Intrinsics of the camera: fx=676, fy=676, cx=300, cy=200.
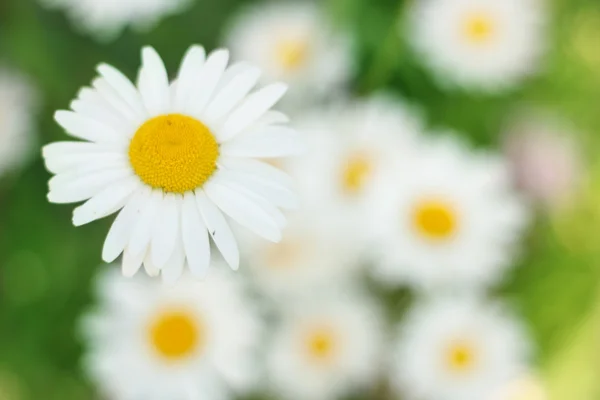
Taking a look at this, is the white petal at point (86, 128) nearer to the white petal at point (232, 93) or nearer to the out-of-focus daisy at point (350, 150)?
the white petal at point (232, 93)

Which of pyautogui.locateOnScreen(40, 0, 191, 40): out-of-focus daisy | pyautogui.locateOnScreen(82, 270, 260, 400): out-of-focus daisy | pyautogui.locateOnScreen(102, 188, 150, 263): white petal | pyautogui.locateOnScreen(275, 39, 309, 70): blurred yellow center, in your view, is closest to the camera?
pyautogui.locateOnScreen(102, 188, 150, 263): white petal

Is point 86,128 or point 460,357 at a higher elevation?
point 460,357

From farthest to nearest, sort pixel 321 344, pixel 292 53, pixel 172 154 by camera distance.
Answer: pixel 292 53 < pixel 321 344 < pixel 172 154

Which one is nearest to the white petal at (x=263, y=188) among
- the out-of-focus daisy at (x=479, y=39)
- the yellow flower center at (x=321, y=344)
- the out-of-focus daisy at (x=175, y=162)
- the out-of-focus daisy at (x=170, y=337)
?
the out-of-focus daisy at (x=175, y=162)

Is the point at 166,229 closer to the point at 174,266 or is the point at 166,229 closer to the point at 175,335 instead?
the point at 174,266

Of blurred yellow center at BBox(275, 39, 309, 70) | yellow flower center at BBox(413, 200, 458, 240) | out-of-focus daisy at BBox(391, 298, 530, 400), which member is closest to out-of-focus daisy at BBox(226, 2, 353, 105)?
blurred yellow center at BBox(275, 39, 309, 70)

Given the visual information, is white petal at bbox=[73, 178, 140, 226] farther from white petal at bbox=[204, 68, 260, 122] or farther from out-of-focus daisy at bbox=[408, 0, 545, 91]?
out-of-focus daisy at bbox=[408, 0, 545, 91]

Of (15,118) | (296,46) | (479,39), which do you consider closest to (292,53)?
(296,46)

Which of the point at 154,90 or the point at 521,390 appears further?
the point at 521,390
